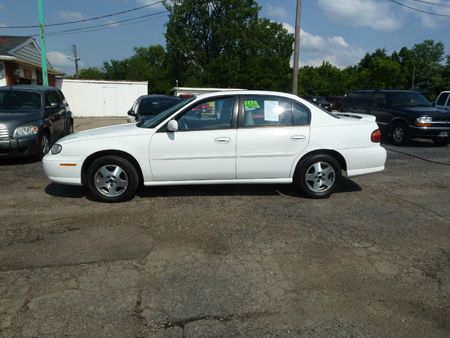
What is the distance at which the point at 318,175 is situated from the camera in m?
5.77

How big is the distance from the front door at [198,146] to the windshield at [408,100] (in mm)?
9047

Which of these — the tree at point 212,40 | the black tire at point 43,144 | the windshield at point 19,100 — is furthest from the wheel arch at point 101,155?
the tree at point 212,40

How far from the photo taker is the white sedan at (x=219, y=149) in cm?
542

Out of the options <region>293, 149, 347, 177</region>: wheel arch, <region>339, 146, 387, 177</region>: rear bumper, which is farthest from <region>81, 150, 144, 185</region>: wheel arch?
Answer: <region>339, 146, 387, 177</region>: rear bumper

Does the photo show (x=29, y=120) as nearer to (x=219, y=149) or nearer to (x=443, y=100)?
(x=219, y=149)

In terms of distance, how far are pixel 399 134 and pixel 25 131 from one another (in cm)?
1053

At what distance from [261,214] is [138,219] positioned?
156cm

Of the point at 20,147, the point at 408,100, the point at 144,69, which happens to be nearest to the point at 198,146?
the point at 20,147

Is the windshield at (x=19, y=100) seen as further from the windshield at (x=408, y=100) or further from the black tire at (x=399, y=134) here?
the windshield at (x=408, y=100)

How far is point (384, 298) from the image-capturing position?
311 cm

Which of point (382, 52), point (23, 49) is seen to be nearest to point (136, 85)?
point (23, 49)

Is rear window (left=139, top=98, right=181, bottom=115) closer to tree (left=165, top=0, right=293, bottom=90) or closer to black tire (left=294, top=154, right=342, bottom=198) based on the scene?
black tire (left=294, top=154, right=342, bottom=198)

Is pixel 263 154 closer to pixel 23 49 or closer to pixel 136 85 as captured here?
pixel 23 49

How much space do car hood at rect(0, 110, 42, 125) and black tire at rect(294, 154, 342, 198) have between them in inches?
236
